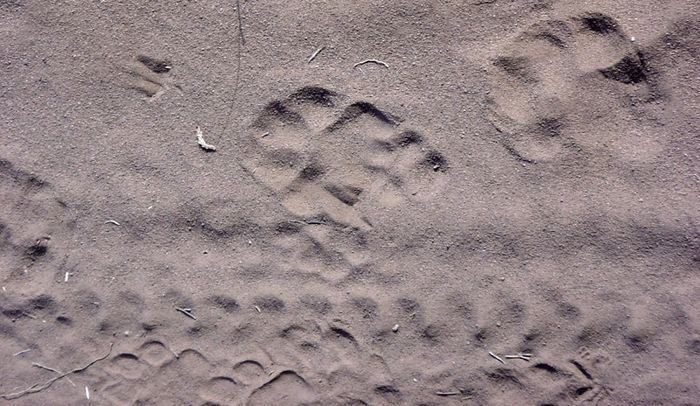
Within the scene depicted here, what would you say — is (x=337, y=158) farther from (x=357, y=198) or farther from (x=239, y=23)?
(x=239, y=23)

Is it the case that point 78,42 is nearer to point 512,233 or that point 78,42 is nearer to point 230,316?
point 230,316

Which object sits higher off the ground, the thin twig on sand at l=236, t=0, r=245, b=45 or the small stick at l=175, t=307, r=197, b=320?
the thin twig on sand at l=236, t=0, r=245, b=45

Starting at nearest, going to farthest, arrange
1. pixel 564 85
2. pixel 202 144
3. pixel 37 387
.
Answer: pixel 564 85
pixel 202 144
pixel 37 387

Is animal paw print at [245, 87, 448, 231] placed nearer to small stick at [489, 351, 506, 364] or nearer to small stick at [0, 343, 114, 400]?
small stick at [489, 351, 506, 364]

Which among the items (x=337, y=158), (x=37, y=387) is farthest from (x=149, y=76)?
(x=37, y=387)

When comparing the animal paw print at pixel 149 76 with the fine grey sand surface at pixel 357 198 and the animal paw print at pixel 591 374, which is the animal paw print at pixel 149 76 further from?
the animal paw print at pixel 591 374

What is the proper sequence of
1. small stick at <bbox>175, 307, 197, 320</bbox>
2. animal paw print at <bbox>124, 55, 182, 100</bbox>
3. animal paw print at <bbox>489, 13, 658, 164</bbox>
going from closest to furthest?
animal paw print at <bbox>489, 13, 658, 164</bbox> → animal paw print at <bbox>124, 55, 182, 100</bbox> → small stick at <bbox>175, 307, 197, 320</bbox>

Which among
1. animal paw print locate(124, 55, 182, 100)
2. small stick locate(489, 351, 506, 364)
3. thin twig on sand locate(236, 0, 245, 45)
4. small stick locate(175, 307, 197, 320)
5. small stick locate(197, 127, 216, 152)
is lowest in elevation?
small stick locate(175, 307, 197, 320)

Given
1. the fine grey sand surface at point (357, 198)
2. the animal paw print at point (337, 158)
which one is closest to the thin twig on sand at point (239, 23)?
the fine grey sand surface at point (357, 198)

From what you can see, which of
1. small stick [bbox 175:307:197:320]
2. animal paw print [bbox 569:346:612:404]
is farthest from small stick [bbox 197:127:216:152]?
animal paw print [bbox 569:346:612:404]

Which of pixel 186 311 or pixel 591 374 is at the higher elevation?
pixel 591 374
